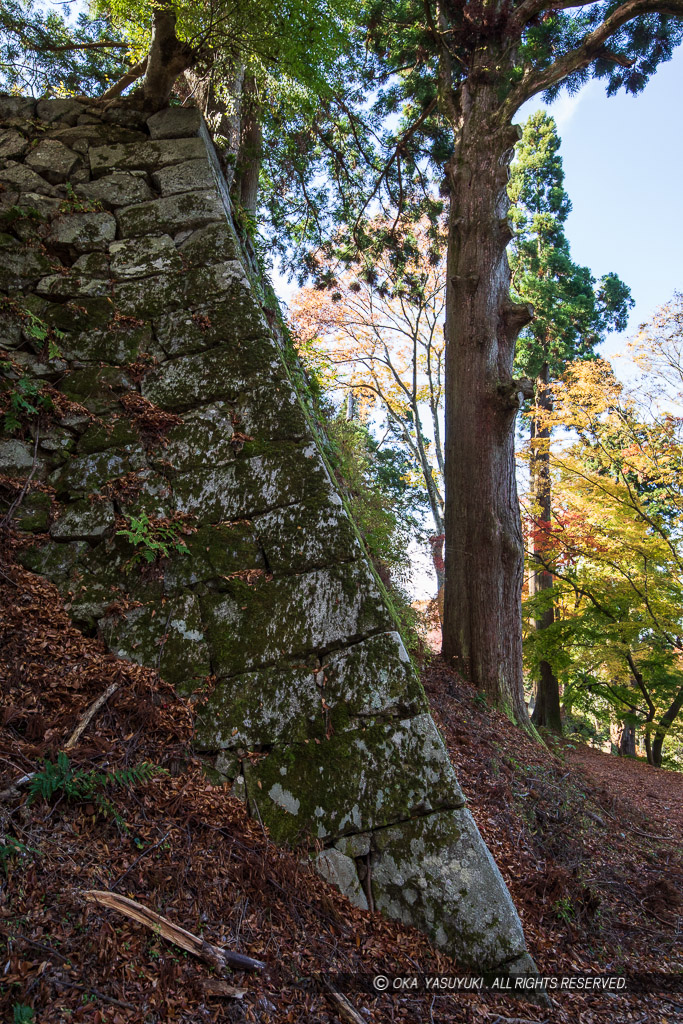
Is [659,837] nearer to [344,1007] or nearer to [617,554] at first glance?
[344,1007]

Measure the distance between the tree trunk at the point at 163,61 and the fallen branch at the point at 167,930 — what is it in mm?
5741

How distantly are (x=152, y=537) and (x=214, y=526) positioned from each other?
332 millimetres

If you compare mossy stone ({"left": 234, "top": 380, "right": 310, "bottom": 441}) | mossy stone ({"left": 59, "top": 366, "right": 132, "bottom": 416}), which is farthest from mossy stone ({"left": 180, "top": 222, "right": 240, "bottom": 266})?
mossy stone ({"left": 234, "top": 380, "right": 310, "bottom": 441})

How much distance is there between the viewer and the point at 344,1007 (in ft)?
6.17

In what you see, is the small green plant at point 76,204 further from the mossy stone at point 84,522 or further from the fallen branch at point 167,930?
the fallen branch at point 167,930

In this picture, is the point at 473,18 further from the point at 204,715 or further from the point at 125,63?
the point at 204,715

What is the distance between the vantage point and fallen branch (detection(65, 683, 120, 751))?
2236mm

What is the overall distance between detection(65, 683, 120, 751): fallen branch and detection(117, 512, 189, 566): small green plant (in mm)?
679

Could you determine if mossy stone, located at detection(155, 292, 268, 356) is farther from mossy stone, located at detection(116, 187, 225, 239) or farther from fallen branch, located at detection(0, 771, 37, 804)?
fallen branch, located at detection(0, 771, 37, 804)

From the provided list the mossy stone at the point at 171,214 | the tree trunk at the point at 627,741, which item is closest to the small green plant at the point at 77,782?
the mossy stone at the point at 171,214

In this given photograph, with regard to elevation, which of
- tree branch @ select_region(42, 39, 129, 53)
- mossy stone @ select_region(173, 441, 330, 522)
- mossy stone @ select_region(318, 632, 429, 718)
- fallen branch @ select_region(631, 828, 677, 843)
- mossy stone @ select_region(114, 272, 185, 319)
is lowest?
fallen branch @ select_region(631, 828, 677, 843)

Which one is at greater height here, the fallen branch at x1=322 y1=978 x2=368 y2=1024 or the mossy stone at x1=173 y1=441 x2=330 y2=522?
the mossy stone at x1=173 y1=441 x2=330 y2=522

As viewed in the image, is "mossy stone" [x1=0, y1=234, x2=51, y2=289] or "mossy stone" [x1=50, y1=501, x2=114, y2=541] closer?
"mossy stone" [x1=50, y1=501, x2=114, y2=541]

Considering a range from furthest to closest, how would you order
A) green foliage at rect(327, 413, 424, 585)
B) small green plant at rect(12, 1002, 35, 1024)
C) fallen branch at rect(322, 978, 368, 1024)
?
1. green foliage at rect(327, 413, 424, 585)
2. fallen branch at rect(322, 978, 368, 1024)
3. small green plant at rect(12, 1002, 35, 1024)
